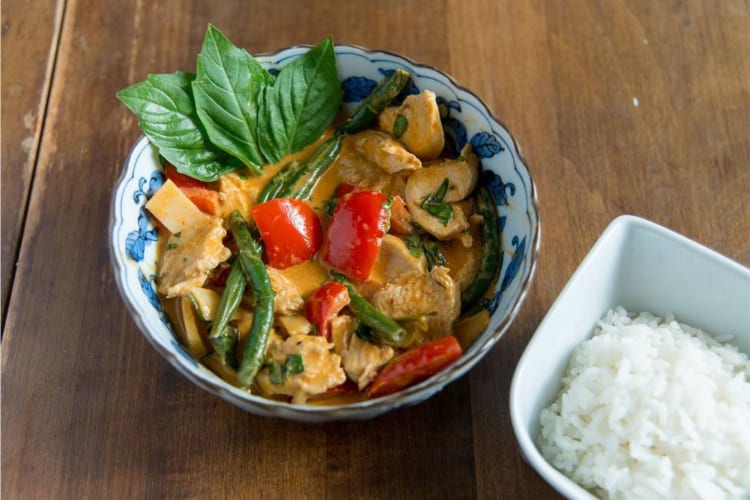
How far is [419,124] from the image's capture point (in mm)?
2668

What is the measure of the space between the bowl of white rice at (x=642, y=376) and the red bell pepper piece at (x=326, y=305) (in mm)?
577

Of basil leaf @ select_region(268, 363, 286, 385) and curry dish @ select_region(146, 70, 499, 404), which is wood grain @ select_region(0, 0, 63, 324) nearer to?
curry dish @ select_region(146, 70, 499, 404)

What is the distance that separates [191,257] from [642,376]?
4.60 feet

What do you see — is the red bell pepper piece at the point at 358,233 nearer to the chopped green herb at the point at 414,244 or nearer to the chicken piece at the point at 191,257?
the chopped green herb at the point at 414,244

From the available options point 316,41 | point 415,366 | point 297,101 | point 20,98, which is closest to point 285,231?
point 297,101

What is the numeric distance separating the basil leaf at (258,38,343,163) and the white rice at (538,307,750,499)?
122 cm

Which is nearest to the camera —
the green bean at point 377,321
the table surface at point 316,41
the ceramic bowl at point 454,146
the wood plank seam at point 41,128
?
the ceramic bowl at point 454,146

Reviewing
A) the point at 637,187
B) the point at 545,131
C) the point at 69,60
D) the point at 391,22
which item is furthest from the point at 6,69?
the point at 637,187

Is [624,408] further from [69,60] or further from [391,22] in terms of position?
[69,60]

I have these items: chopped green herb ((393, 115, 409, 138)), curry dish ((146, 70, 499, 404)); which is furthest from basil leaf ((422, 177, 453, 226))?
chopped green herb ((393, 115, 409, 138))

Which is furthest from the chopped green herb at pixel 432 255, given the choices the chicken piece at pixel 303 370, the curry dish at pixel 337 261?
the chicken piece at pixel 303 370

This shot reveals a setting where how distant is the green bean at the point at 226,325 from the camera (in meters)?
2.37

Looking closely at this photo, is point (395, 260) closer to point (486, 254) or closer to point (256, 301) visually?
point (486, 254)

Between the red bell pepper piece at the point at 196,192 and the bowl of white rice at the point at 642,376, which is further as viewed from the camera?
the red bell pepper piece at the point at 196,192
